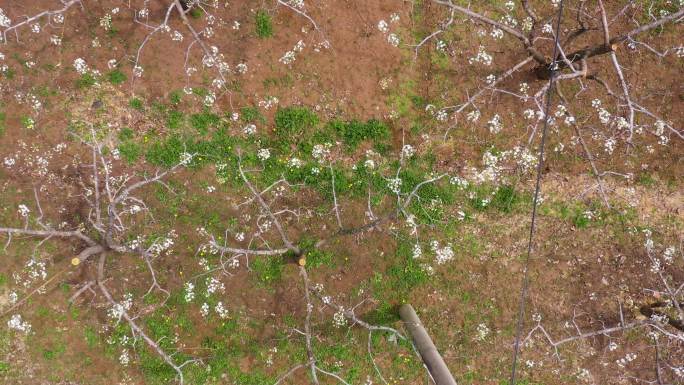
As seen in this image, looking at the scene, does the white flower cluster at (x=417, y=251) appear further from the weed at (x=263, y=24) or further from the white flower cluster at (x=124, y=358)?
the white flower cluster at (x=124, y=358)

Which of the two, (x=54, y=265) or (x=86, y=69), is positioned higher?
(x=86, y=69)

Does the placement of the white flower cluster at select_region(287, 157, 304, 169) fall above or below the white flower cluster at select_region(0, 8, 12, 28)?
below

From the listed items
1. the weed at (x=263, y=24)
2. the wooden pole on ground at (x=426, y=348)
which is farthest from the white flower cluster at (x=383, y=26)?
the wooden pole on ground at (x=426, y=348)

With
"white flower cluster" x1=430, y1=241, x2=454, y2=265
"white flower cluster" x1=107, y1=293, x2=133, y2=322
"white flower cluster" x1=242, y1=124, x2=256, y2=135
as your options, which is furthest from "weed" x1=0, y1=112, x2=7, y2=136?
"white flower cluster" x1=430, y1=241, x2=454, y2=265

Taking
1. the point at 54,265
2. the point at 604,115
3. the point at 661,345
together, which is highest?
the point at 604,115

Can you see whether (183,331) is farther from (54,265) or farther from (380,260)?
(380,260)

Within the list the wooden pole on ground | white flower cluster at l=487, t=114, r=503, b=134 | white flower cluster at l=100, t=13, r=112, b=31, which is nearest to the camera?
the wooden pole on ground

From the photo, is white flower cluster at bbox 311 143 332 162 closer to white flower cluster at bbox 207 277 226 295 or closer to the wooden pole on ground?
white flower cluster at bbox 207 277 226 295

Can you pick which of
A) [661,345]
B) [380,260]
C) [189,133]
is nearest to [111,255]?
[189,133]

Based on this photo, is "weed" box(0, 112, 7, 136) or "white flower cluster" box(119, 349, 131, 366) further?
"weed" box(0, 112, 7, 136)
